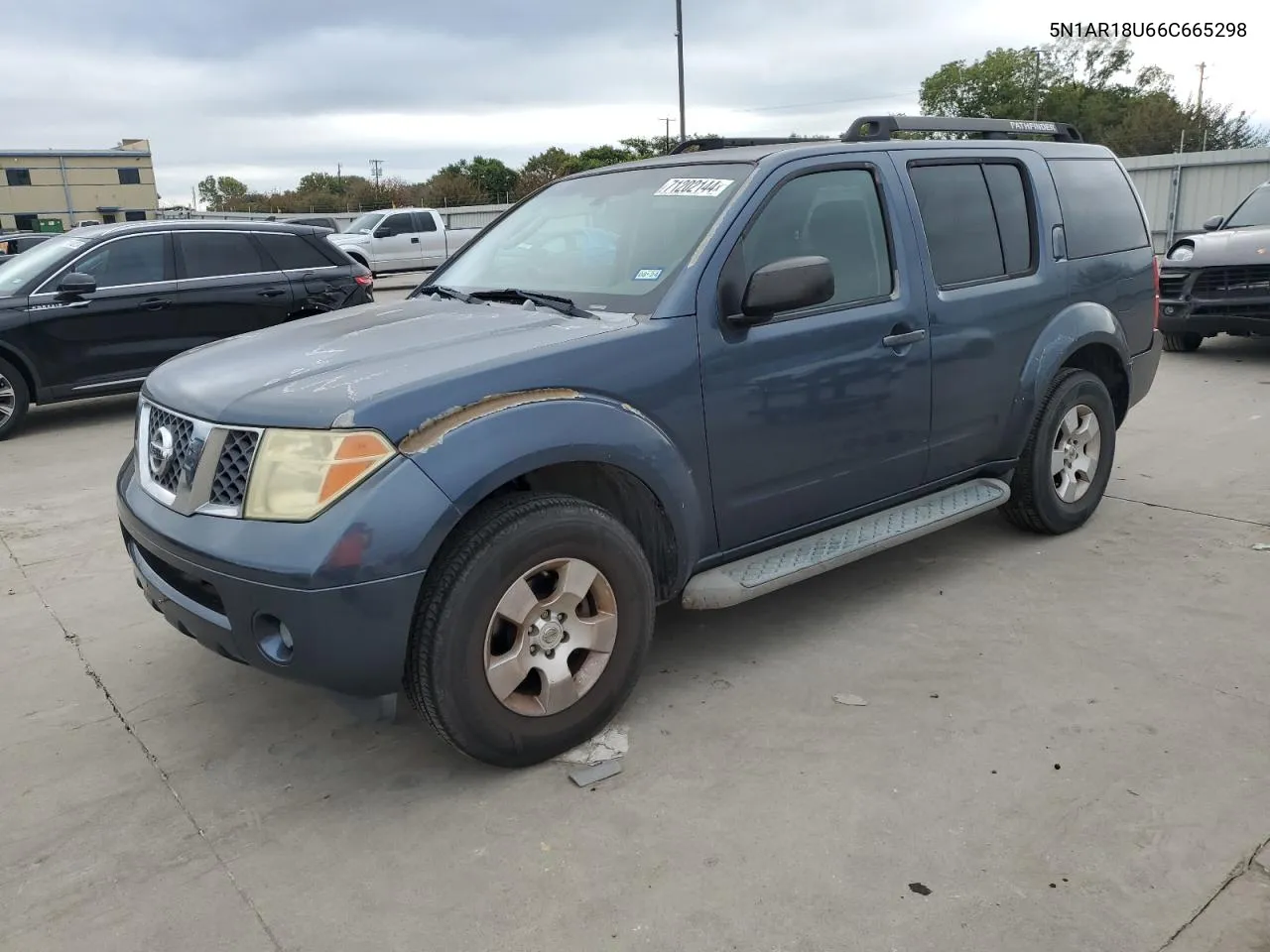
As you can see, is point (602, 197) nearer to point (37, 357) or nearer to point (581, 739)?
point (581, 739)

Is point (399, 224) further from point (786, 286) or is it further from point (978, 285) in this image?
point (786, 286)

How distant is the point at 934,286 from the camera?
13.4 ft

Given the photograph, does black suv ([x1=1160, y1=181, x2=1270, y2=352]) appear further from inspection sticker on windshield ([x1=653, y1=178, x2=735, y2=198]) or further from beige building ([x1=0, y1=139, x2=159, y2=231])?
beige building ([x1=0, y1=139, x2=159, y2=231])

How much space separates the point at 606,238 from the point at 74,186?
257 ft

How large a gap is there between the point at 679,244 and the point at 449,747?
1.85 m

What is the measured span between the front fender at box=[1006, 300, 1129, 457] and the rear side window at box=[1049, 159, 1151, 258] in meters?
0.31

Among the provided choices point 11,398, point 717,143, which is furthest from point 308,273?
point 717,143

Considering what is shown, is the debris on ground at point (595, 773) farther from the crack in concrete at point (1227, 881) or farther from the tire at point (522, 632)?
the crack in concrete at point (1227, 881)

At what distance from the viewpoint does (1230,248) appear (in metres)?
9.39

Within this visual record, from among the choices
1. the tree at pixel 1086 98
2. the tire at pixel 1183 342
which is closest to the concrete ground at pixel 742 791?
the tire at pixel 1183 342

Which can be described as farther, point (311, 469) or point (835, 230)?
point (835, 230)

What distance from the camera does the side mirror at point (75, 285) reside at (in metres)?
8.07

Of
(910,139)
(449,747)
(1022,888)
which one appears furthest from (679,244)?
(1022,888)

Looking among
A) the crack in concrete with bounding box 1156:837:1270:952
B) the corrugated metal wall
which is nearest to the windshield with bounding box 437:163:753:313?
the crack in concrete with bounding box 1156:837:1270:952
